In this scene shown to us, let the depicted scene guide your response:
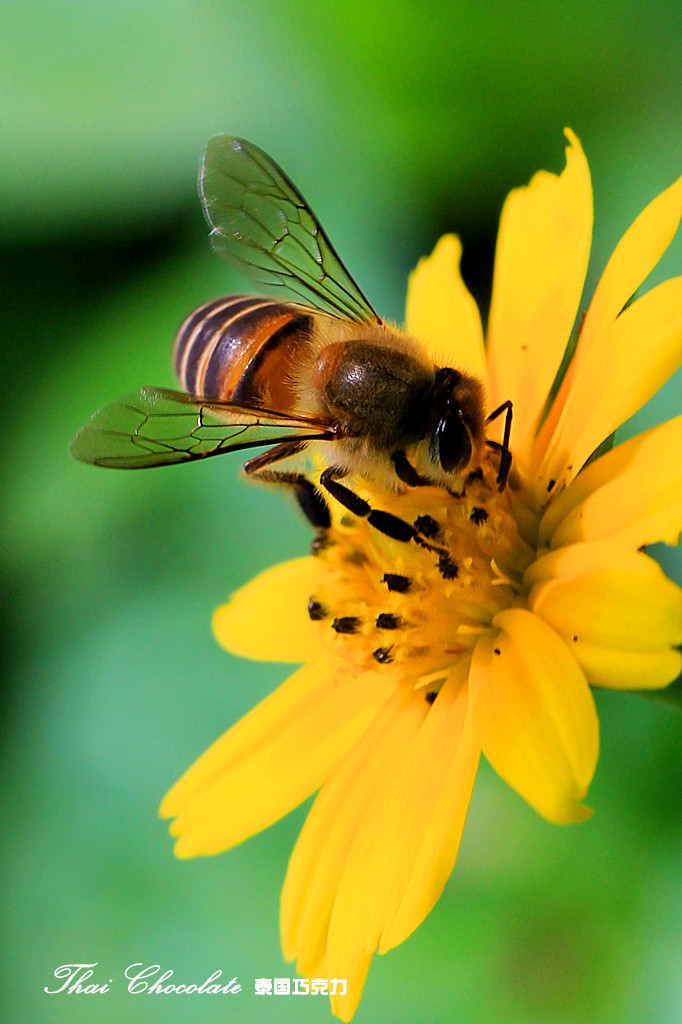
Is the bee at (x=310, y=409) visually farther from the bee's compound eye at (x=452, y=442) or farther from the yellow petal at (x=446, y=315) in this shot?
the yellow petal at (x=446, y=315)

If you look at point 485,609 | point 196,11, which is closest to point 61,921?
point 485,609

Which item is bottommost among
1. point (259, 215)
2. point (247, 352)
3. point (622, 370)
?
point (622, 370)

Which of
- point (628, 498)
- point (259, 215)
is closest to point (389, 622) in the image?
point (628, 498)

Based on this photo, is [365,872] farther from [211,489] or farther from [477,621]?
[211,489]

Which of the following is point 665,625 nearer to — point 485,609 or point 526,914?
point 485,609

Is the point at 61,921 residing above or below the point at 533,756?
below

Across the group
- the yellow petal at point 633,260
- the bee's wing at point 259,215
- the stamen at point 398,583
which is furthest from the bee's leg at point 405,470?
the bee's wing at point 259,215
